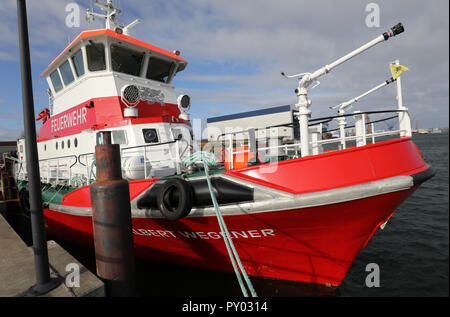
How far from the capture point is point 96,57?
252 inches

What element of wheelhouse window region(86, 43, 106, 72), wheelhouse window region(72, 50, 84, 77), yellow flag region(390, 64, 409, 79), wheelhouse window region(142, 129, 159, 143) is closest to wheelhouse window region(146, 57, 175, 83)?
wheelhouse window region(86, 43, 106, 72)

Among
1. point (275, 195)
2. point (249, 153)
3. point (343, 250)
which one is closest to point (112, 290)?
point (275, 195)

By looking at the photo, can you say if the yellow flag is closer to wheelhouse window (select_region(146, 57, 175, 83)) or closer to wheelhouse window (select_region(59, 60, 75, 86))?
wheelhouse window (select_region(146, 57, 175, 83))

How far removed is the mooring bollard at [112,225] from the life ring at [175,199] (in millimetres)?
628

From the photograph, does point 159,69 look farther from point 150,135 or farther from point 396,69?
point 396,69

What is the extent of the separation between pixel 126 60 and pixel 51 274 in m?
5.54

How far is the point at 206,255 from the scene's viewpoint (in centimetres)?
420

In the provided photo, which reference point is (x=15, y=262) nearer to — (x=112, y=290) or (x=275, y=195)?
(x=112, y=290)

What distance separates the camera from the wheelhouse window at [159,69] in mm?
7160

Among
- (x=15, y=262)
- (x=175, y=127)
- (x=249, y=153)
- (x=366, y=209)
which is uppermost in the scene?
(x=175, y=127)

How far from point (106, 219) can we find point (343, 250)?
3.17 meters

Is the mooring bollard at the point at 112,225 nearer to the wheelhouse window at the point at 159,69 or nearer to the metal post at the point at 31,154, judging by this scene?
the metal post at the point at 31,154

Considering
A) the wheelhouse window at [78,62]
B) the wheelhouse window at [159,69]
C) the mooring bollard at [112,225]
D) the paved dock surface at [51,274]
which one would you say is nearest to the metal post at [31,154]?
the paved dock surface at [51,274]
